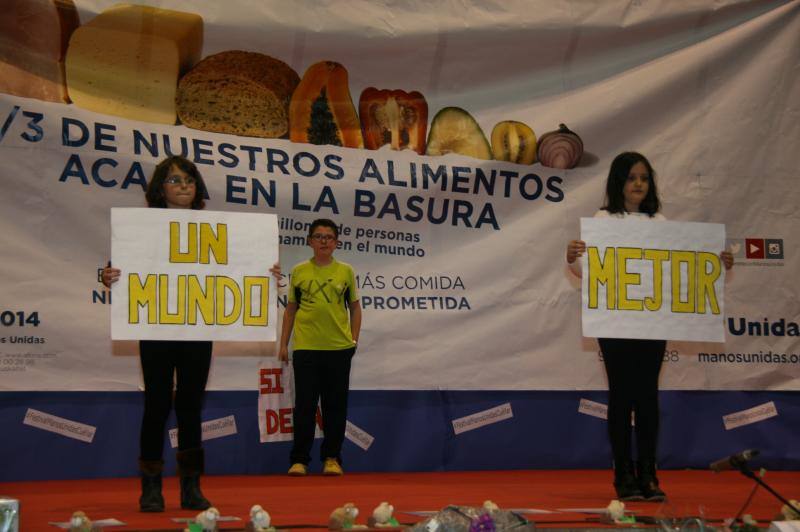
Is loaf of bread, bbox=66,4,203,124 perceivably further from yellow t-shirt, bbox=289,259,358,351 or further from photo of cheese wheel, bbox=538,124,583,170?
photo of cheese wheel, bbox=538,124,583,170

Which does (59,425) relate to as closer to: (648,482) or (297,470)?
(297,470)

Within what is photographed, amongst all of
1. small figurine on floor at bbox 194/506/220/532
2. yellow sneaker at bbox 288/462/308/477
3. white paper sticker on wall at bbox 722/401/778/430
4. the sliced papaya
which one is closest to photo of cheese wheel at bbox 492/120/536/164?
the sliced papaya

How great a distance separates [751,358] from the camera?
21.6 ft

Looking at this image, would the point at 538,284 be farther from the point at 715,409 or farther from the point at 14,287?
the point at 14,287

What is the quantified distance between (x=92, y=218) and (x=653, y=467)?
10.6ft

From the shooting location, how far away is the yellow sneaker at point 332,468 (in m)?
5.84

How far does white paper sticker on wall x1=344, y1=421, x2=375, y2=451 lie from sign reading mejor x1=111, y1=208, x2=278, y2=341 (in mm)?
1781

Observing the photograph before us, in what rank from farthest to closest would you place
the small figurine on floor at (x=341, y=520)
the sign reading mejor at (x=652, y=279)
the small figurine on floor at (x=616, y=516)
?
the sign reading mejor at (x=652, y=279) < the small figurine on floor at (x=616, y=516) < the small figurine on floor at (x=341, y=520)

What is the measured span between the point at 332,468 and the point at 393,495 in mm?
895

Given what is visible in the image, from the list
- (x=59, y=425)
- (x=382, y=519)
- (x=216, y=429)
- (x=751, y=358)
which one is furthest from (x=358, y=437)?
(x=382, y=519)

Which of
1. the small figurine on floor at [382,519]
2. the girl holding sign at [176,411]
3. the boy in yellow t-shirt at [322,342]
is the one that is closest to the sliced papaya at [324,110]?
the boy in yellow t-shirt at [322,342]

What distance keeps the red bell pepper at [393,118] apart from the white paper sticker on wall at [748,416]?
8.25 ft

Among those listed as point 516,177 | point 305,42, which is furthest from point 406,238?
point 305,42

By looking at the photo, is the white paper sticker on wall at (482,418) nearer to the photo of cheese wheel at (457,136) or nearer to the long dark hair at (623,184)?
the photo of cheese wheel at (457,136)
